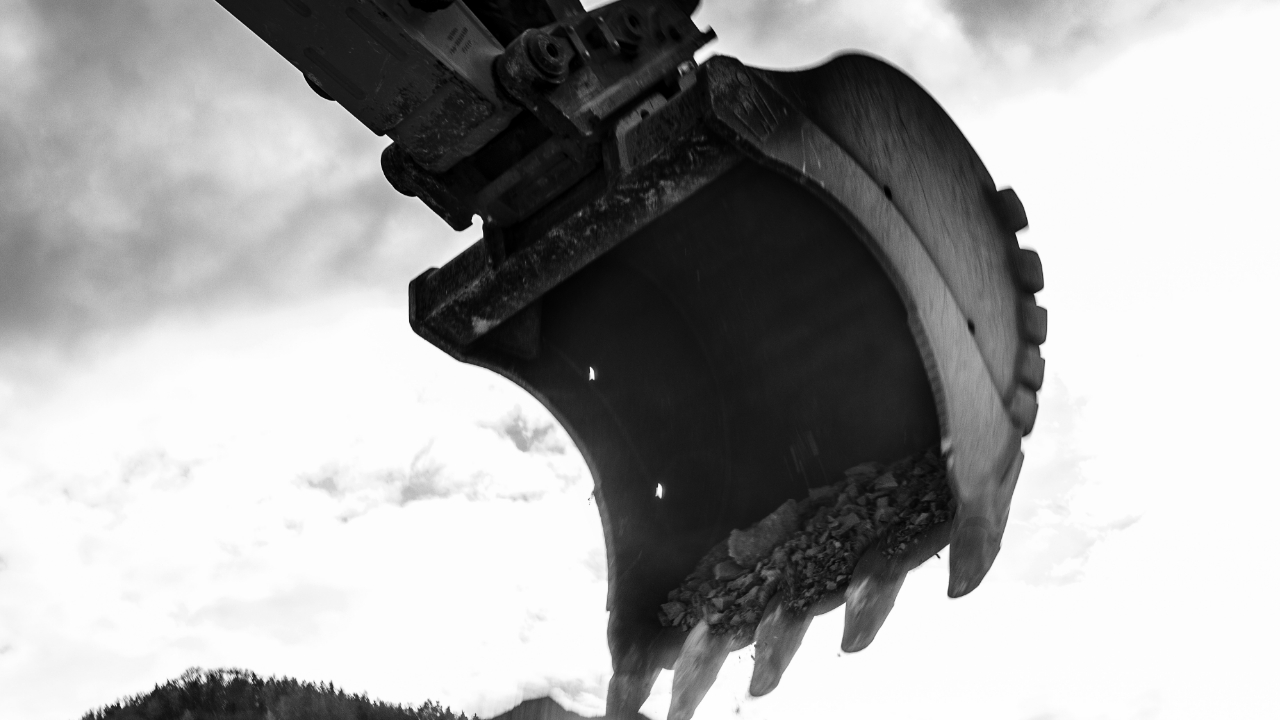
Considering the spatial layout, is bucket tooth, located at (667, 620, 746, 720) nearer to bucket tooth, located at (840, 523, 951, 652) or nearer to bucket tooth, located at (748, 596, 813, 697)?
bucket tooth, located at (748, 596, 813, 697)

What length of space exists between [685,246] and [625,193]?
56 cm

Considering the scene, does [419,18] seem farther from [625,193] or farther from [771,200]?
[771,200]

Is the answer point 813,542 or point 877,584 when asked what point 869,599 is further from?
point 813,542

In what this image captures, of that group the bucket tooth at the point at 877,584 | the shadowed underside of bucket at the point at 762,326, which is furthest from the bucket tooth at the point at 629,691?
the bucket tooth at the point at 877,584

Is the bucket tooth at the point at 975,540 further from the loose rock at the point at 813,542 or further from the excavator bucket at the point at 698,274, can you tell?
the loose rock at the point at 813,542

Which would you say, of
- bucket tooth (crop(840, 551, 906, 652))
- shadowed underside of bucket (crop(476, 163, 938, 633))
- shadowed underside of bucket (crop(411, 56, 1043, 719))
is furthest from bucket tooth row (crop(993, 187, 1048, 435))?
bucket tooth (crop(840, 551, 906, 652))

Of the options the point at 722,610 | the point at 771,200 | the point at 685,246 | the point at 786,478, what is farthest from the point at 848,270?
the point at 722,610

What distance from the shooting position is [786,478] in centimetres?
371

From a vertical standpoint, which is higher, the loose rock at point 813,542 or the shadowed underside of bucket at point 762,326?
the shadowed underside of bucket at point 762,326

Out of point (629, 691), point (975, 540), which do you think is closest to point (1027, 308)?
point (975, 540)

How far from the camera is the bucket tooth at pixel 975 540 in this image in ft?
9.55

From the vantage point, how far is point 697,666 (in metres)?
3.48

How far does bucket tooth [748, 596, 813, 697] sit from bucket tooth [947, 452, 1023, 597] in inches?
22.8

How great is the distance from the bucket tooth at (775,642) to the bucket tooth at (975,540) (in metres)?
0.58
